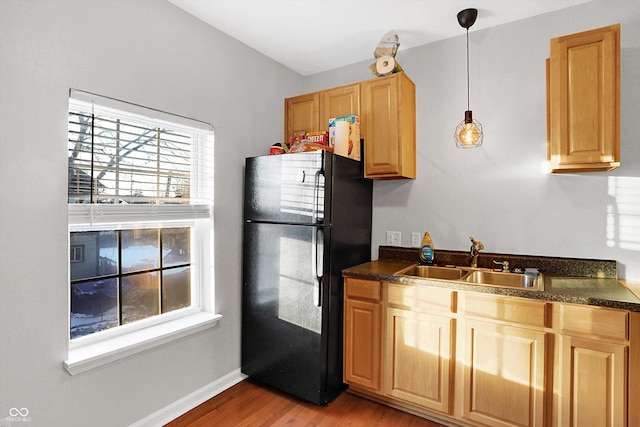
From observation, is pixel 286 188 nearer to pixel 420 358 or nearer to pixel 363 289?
pixel 363 289

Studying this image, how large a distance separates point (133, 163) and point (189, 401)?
157cm

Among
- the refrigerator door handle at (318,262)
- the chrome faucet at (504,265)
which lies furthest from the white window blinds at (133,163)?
the chrome faucet at (504,265)

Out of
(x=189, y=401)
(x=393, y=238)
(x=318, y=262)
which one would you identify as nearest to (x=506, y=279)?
(x=393, y=238)

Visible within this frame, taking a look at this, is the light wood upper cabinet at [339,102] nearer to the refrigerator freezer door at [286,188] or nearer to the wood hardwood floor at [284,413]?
the refrigerator freezer door at [286,188]

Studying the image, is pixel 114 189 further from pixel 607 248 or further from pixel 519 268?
pixel 607 248

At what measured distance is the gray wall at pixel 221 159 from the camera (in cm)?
155

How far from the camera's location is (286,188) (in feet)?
7.66

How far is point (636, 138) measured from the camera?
2.00 m

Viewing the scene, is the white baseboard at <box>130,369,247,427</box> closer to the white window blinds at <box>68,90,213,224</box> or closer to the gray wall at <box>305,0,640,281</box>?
the white window blinds at <box>68,90,213,224</box>

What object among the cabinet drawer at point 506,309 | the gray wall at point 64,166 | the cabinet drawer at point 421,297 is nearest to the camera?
the gray wall at point 64,166

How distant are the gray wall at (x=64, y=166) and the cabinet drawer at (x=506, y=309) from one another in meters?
1.66

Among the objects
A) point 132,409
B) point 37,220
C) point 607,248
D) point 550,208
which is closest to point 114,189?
point 37,220

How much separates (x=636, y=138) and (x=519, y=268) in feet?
3.31

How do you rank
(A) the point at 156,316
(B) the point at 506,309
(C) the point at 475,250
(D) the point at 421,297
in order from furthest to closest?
(C) the point at 475,250, (A) the point at 156,316, (D) the point at 421,297, (B) the point at 506,309
